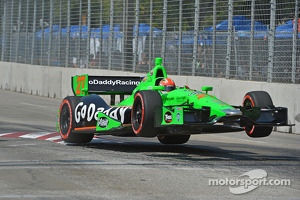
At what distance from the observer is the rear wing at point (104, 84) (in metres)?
15.9

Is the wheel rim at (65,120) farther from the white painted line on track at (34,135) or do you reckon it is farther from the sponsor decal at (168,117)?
the sponsor decal at (168,117)

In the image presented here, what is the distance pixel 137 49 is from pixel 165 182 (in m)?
18.0

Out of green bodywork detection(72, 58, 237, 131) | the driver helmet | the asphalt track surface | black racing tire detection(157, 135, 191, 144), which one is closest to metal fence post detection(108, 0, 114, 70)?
the asphalt track surface

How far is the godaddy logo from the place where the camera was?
A: 9.64 m

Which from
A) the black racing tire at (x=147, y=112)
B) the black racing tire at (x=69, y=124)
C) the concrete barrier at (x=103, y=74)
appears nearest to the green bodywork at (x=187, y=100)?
the black racing tire at (x=147, y=112)

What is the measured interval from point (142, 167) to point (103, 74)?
1814 centimetres

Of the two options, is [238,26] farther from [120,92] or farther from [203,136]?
[120,92]

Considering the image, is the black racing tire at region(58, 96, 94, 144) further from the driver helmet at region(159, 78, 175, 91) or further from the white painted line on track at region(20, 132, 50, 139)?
the driver helmet at region(159, 78, 175, 91)

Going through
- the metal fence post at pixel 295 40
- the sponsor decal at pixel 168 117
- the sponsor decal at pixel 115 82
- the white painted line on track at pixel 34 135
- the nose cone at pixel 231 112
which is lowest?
the white painted line on track at pixel 34 135

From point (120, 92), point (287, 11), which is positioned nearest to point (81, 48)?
point (287, 11)

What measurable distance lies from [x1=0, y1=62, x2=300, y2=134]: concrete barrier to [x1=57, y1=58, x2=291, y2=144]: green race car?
17.1 feet

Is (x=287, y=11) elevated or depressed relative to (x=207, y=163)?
elevated

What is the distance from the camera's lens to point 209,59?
23.4 meters

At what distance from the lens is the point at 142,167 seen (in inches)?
457
